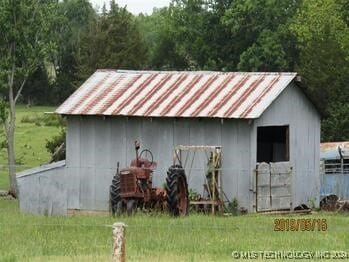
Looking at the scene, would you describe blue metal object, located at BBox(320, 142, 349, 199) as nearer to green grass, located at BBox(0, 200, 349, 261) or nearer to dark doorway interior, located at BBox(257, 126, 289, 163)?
dark doorway interior, located at BBox(257, 126, 289, 163)

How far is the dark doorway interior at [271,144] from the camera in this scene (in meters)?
35.4

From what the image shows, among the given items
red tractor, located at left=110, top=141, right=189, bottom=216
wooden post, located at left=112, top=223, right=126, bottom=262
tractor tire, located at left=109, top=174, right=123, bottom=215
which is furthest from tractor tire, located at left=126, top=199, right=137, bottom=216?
wooden post, located at left=112, top=223, right=126, bottom=262

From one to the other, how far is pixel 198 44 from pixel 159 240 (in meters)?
62.2

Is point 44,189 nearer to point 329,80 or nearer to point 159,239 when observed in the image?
point 159,239

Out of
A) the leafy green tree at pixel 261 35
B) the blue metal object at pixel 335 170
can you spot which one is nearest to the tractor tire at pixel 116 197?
the blue metal object at pixel 335 170

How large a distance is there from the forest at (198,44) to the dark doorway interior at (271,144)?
1343 centimetres

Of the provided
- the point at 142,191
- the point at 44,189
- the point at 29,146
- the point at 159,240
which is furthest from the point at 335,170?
the point at 29,146

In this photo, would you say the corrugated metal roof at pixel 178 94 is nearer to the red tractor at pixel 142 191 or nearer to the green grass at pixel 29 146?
the red tractor at pixel 142 191

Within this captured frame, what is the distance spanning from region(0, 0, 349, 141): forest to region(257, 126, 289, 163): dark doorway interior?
13431 millimetres

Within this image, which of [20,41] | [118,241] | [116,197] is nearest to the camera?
[118,241]

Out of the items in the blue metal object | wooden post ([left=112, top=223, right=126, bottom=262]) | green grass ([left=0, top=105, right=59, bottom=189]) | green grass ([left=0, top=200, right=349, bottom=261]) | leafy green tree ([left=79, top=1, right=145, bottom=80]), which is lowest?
green grass ([left=0, top=200, right=349, bottom=261])

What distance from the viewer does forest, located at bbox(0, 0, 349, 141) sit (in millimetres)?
47625

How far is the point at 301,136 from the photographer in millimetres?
34219

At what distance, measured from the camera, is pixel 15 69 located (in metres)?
47.8
